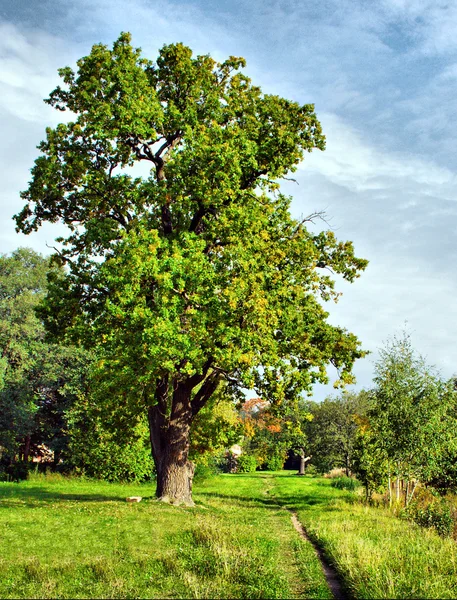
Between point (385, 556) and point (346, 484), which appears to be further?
point (346, 484)

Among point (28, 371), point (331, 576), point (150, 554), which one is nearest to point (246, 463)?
point (28, 371)

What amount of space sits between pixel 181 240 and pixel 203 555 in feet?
39.9

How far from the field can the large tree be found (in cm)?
497

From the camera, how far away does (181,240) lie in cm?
2134

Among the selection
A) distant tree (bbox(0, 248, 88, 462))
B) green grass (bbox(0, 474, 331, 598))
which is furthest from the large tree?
distant tree (bbox(0, 248, 88, 462))

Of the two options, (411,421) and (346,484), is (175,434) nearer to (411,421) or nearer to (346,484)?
(411,421)

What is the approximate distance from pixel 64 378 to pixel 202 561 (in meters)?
35.6

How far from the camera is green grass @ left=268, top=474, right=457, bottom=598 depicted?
9949 millimetres

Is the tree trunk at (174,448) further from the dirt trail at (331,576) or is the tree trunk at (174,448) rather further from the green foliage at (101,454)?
the green foliage at (101,454)

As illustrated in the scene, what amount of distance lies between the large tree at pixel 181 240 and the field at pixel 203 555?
4.97 meters

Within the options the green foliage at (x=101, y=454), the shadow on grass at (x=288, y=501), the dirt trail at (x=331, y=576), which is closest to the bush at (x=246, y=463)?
the green foliage at (x=101, y=454)

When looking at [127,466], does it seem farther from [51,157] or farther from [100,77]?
[100,77]

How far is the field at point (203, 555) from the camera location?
33.6 ft

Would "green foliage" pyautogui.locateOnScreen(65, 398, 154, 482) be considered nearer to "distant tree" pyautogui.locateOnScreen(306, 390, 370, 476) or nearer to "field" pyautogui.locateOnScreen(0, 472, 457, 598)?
"field" pyautogui.locateOnScreen(0, 472, 457, 598)
